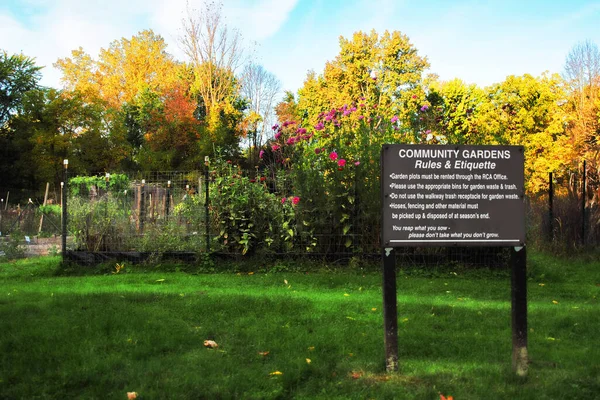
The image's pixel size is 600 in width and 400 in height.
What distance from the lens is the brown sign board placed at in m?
4.05

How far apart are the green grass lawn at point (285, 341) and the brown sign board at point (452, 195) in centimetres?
110

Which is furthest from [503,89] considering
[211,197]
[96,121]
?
[96,121]

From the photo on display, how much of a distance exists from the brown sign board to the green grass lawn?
1097 mm

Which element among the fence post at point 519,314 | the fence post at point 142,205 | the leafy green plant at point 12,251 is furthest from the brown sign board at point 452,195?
the leafy green plant at point 12,251

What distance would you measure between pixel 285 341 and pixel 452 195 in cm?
212

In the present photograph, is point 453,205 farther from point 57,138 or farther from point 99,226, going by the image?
point 57,138

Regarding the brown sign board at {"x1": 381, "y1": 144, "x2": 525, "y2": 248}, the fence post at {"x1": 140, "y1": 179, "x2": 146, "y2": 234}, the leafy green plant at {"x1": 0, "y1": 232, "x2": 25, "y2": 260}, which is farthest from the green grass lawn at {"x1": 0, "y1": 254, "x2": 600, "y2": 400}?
the leafy green plant at {"x1": 0, "y1": 232, "x2": 25, "y2": 260}

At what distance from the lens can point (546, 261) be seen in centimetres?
1101

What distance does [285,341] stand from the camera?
485cm

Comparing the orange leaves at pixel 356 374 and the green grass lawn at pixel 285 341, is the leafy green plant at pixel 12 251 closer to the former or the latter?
the green grass lawn at pixel 285 341

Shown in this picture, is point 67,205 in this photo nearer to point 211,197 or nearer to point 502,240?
point 211,197

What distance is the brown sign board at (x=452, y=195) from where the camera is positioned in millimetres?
4054

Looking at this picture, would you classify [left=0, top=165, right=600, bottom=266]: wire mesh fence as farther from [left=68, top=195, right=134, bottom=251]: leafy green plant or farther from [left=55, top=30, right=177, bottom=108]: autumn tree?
[left=55, top=30, right=177, bottom=108]: autumn tree

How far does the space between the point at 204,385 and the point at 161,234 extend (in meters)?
6.85
